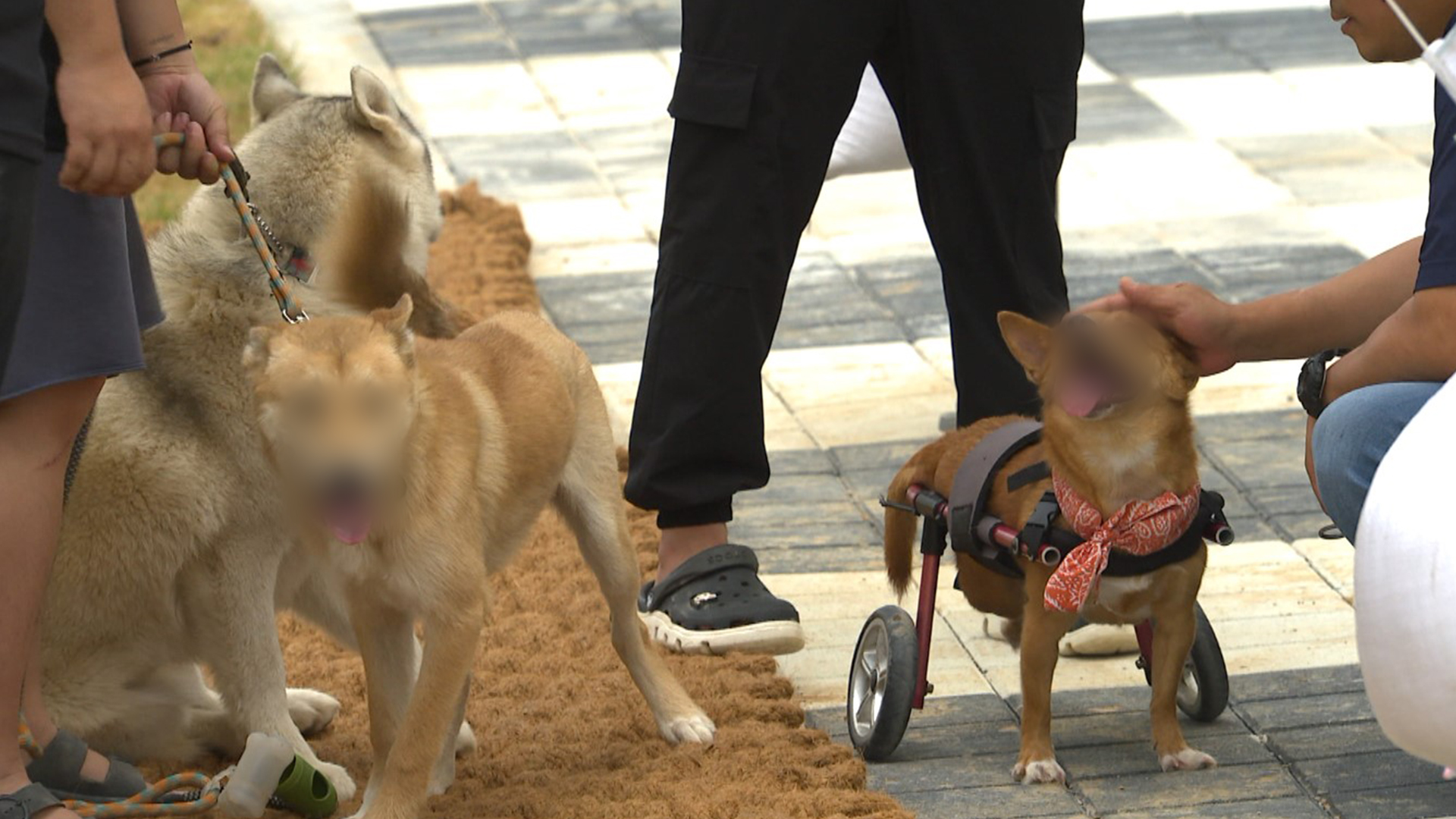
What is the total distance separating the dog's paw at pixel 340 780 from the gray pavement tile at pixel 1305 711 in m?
1.75

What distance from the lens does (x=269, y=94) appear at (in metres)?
4.48

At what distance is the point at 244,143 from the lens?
167 inches

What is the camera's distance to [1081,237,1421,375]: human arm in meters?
3.53

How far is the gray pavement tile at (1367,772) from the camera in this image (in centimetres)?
355

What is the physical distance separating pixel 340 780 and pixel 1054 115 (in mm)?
2086

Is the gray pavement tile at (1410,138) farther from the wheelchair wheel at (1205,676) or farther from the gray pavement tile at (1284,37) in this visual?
the wheelchair wheel at (1205,676)

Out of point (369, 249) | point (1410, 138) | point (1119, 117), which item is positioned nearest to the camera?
point (369, 249)

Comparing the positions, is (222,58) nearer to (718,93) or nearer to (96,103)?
(718,93)

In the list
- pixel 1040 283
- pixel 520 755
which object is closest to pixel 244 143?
pixel 520 755

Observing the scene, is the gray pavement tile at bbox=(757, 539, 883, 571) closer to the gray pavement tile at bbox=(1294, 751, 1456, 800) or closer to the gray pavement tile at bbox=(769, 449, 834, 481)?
the gray pavement tile at bbox=(769, 449, 834, 481)

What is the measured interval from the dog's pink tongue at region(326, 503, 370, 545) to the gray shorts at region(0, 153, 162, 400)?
1.32ft

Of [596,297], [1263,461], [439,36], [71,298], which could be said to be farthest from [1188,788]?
[439,36]

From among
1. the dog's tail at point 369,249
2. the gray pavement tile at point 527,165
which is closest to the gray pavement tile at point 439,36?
the gray pavement tile at point 527,165

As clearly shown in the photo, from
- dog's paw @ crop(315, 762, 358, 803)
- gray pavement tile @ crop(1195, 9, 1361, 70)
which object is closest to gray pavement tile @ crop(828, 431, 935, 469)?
dog's paw @ crop(315, 762, 358, 803)
